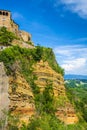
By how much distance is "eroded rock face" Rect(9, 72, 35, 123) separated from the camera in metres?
53.5

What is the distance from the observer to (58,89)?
65938 millimetres

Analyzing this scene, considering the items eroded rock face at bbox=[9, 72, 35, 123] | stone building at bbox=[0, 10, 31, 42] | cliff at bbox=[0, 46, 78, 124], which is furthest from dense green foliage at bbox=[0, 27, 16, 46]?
eroded rock face at bbox=[9, 72, 35, 123]

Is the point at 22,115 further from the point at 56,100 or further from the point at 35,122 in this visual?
the point at 56,100

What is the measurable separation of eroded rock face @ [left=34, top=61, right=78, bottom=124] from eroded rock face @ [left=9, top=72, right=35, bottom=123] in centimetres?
618

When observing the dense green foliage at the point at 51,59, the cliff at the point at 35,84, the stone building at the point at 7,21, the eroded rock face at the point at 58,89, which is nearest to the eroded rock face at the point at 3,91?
the cliff at the point at 35,84

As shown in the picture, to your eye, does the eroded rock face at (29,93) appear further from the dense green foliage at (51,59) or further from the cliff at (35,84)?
the dense green foliage at (51,59)

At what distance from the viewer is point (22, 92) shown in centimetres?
5512

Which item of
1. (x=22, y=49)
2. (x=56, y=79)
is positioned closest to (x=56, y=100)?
(x=56, y=79)

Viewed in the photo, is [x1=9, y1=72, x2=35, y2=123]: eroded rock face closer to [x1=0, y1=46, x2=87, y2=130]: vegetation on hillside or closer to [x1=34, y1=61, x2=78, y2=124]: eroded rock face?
[x1=0, y1=46, x2=87, y2=130]: vegetation on hillside

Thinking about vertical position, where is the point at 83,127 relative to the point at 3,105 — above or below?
below

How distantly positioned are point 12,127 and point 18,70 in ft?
29.6

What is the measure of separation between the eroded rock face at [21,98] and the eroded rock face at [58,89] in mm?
6181

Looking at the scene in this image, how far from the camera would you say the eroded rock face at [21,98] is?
53.5 m

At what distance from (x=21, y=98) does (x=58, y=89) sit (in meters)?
12.6
